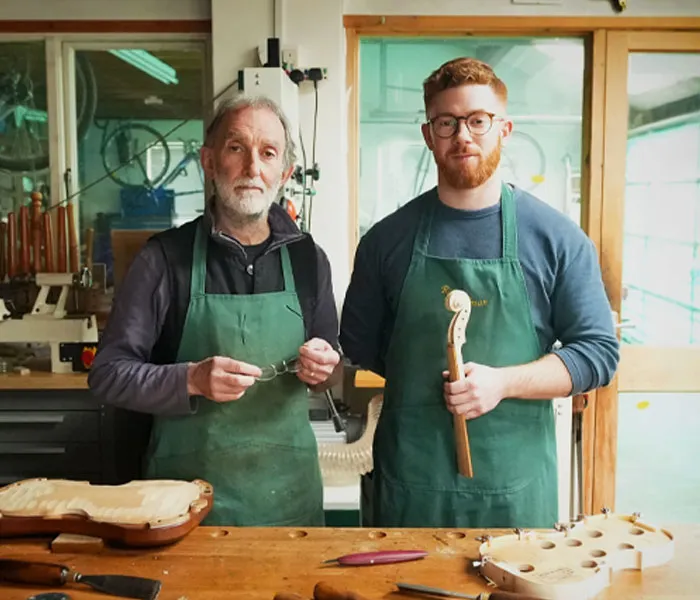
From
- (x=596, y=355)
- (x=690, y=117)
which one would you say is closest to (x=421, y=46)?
(x=690, y=117)

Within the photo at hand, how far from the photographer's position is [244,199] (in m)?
1.71

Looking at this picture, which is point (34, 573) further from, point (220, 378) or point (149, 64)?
point (149, 64)

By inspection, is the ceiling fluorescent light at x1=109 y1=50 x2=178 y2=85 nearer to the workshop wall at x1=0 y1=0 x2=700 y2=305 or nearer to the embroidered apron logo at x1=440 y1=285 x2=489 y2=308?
the workshop wall at x1=0 y1=0 x2=700 y2=305

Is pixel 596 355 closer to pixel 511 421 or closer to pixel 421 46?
pixel 511 421

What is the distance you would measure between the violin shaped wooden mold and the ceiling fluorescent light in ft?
9.83

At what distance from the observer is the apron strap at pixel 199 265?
5.65ft

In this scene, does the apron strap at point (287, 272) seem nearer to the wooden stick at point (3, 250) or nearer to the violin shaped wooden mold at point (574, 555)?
the violin shaped wooden mold at point (574, 555)

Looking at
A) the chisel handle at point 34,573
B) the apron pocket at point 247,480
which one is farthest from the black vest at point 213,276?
the chisel handle at point 34,573

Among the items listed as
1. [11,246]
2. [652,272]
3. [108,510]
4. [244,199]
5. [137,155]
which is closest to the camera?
[108,510]

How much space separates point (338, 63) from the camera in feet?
10.6

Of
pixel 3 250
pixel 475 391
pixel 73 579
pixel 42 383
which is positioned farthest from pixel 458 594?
pixel 3 250

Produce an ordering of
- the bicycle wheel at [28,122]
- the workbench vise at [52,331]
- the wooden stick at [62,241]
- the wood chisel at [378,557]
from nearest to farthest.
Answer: the wood chisel at [378,557] → the workbench vise at [52,331] → the wooden stick at [62,241] → the bicycle wheel at [28,122]

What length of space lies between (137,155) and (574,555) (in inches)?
120

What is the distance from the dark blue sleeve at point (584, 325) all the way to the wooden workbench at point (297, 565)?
0.34 meters
